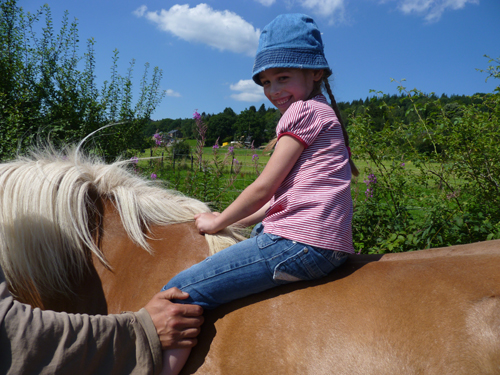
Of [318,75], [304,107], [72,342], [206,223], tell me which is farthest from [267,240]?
[318,75]

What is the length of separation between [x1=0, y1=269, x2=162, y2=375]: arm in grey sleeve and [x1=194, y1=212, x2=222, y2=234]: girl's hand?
533 mm

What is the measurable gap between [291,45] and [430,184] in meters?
3.17

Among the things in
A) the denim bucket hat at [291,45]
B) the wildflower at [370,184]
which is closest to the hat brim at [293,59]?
the denim bucket hat at [291,45]

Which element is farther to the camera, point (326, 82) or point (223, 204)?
point (223, 204)

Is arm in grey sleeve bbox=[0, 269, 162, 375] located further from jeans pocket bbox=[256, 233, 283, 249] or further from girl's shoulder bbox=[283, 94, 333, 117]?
girl's shoulder bbox=[283, 94, 333, 117]

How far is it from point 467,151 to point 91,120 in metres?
5.98

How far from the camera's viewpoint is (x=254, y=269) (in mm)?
1417

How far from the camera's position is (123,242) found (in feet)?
6.01

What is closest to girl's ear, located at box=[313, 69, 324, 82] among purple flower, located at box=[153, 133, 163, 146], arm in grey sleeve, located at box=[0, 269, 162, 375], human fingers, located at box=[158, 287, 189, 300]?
human fingers, located at box=[158, 287, 189, 300]

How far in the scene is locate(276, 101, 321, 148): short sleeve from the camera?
4.94ft

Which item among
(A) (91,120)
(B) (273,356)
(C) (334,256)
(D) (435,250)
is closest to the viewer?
(B) (273,356)

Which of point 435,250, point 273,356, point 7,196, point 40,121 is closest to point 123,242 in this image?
point 7,196

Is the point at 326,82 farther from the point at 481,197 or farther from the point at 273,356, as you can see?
the point at 481,197

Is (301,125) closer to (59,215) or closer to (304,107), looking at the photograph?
(304,107)
